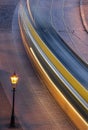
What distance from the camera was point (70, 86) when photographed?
21.1 meters

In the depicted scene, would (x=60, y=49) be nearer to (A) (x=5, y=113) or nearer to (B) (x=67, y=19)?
(A) (x=5, y=113)

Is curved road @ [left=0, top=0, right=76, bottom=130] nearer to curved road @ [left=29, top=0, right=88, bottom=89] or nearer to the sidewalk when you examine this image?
the sidewalk

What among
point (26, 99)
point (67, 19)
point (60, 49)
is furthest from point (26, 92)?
point (67, 19)

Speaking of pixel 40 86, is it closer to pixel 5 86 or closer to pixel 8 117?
pixel 5 86

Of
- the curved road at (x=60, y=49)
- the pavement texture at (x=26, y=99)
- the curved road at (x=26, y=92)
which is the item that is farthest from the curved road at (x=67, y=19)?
the pavement texture at (x=26, y=99)

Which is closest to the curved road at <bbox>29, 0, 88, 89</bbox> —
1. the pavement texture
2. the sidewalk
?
the pavement texture

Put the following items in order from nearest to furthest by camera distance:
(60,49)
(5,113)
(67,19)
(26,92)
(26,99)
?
1. (5,113)
2. (26,99)
3. (26,92)
4. (60,49)
5. (67,19)

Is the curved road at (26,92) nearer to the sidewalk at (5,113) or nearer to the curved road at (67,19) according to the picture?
the sidewalk at (5,113)

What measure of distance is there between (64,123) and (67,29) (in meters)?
15.0

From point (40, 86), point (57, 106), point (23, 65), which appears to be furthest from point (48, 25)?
point (57, 106)

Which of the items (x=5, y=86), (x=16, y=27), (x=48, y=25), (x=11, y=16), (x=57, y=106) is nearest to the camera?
(x=57, y=106)

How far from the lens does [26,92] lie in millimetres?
25672

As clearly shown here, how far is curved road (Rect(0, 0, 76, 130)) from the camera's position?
870 inches

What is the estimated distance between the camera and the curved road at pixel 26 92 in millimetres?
22109
